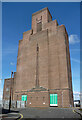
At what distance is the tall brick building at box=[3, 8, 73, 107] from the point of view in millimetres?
41125

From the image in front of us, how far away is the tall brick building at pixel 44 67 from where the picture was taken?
41.1 meters

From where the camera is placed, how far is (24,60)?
5378 cm

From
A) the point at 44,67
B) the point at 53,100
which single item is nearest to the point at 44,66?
the point at 44,67

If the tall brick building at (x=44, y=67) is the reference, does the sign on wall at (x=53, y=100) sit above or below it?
below

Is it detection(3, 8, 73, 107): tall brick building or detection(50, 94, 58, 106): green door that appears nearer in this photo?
detection(50, 94, 58, 106): green door

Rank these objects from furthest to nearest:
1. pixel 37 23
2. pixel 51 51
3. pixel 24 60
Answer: pixel 37 23, pixel 24 60, pixel 51 51

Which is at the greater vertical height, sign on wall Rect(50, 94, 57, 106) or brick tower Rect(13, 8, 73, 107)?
brick tower Rect(13, 8, 73, 107)

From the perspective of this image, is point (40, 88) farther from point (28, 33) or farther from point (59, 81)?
point (28, 33)

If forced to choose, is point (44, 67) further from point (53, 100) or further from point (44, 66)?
point (53, 100)

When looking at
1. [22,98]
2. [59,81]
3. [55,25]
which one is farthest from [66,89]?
[55,25]

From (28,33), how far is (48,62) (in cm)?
2101

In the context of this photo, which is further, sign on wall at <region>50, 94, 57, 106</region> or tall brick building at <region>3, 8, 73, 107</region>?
tall brick building at <region>3, 8, 73, 107</region>

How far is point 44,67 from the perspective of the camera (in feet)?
150

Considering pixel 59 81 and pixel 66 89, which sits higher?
pixel 59 81
